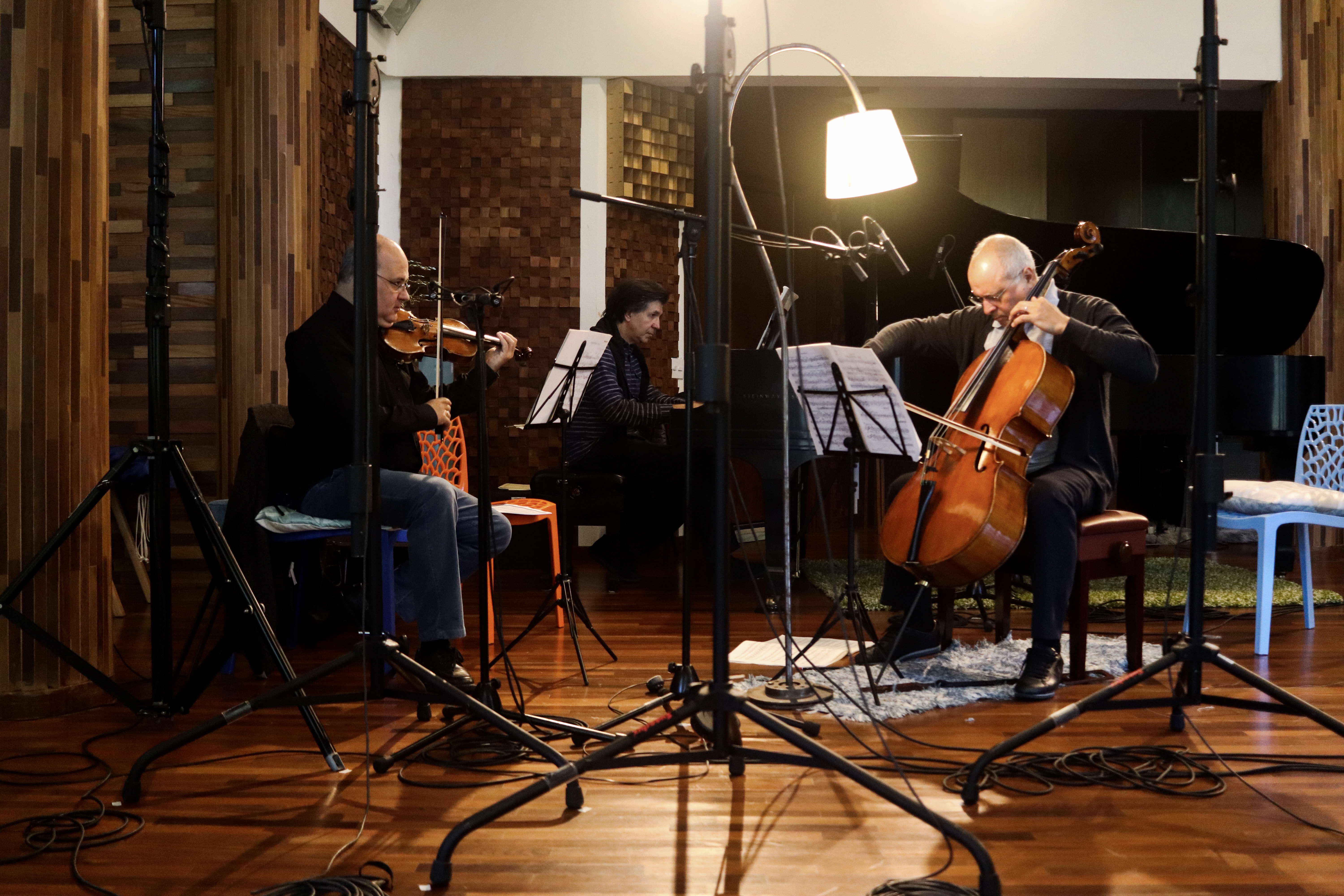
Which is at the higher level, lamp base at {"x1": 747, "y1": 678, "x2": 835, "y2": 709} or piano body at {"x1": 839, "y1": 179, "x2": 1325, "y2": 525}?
piano body at {"x1": 839, "y1": 179, "x2": 1325, "y2": 525}

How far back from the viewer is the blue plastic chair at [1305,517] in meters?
3.27

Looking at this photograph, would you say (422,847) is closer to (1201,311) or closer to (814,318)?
(1201,311)

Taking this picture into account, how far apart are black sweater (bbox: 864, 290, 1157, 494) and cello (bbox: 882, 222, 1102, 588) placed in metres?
0.15

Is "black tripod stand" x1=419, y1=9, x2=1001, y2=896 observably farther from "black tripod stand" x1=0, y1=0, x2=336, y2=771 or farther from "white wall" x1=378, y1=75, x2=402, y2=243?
"white wall" x1=378, y1=75, x2=402, y2=243

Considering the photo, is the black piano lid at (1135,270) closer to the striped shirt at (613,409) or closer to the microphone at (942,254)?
the microphone at (942,254)

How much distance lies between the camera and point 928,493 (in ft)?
9.05

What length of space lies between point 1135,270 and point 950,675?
2523 millimetres

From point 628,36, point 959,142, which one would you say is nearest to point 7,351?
point 959,142

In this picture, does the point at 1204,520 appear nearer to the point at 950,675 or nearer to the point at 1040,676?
the point at 1040,676

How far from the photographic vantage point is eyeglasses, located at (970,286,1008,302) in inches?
117

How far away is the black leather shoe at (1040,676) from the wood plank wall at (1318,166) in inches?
145

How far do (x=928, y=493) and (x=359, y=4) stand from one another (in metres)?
1.68

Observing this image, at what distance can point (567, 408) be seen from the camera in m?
3.37

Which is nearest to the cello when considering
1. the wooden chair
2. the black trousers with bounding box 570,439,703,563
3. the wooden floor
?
the wooden chair
